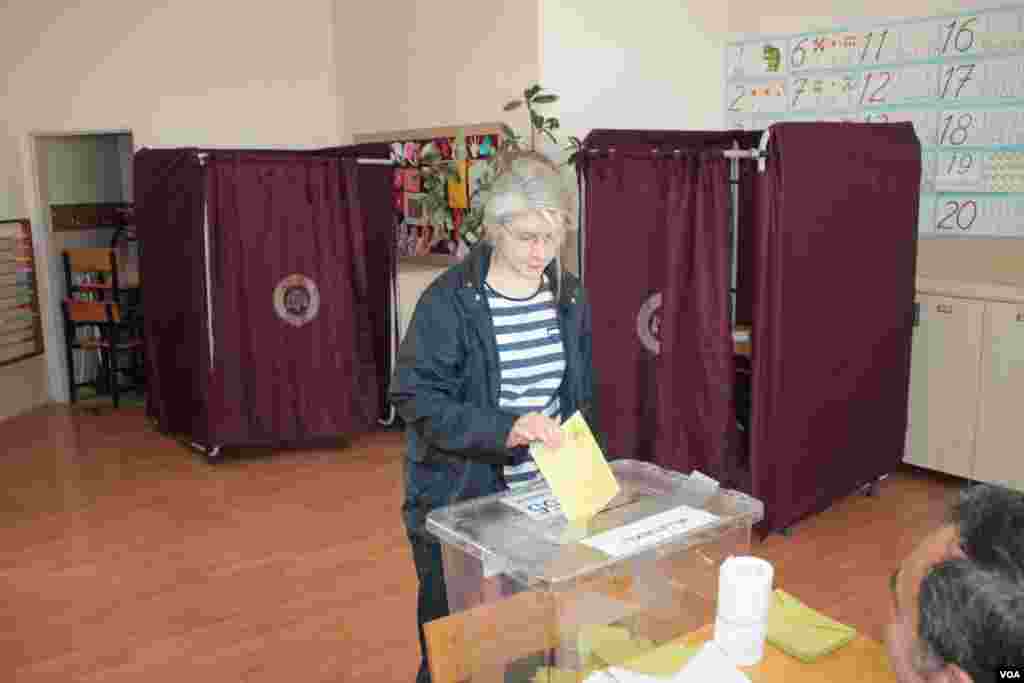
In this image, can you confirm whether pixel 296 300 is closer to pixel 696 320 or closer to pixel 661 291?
pixel 661 291

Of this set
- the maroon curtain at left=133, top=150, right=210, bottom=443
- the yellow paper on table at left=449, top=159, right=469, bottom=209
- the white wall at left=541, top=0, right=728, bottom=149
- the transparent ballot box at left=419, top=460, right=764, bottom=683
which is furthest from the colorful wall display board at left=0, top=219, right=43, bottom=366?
the transparent ballot box at left=419, top=460, right=764, bottom=683

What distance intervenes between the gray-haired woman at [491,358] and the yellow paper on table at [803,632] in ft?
1.86

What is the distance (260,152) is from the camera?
4.80 m

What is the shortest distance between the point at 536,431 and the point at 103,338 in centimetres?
579

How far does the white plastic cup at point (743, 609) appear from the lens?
1333 mm

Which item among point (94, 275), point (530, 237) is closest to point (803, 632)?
point (530, 237)

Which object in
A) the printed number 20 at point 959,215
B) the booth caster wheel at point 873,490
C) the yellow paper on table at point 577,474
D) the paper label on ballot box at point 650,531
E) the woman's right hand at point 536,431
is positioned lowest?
the booth caster wheel at point 873,490

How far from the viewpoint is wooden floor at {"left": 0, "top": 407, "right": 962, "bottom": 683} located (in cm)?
298

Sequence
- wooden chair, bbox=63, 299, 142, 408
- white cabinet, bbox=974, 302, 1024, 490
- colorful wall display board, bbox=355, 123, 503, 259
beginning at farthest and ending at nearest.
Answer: wooden chair, bbox=63, 299, 142, 408 < colorful wall display board, bbox=355, 123, 503, 259 < white cabinet, bbox=974, 302, 1024, 490

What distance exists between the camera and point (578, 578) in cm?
134

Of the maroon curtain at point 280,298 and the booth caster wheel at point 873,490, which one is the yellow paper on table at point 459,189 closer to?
the maroon curtain at point 280,298

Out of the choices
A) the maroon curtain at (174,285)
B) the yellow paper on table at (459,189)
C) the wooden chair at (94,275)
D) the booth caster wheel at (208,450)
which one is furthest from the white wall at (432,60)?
the booth caster wheel at (208,450)

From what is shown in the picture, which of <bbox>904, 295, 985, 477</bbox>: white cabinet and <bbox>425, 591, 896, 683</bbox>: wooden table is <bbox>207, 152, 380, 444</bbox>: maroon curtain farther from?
<bbox>425, 591, 896, 683</bbox>: wooden table

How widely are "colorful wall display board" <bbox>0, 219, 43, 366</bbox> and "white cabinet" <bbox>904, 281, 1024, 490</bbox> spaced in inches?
224
